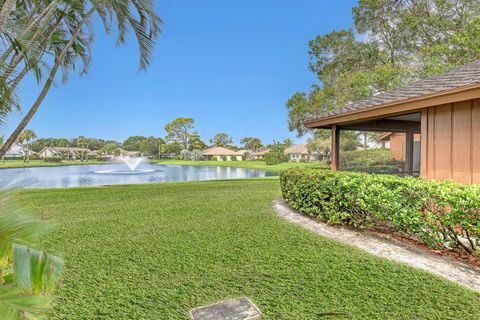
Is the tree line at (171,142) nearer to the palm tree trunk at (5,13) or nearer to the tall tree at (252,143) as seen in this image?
the tall tree at (252,143)

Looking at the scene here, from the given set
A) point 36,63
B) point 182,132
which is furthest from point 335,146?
point 182,132

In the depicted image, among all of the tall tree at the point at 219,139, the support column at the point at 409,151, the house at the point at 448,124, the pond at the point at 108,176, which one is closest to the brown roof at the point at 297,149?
the tall tree at the point at 219,139

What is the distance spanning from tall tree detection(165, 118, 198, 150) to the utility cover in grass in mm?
58799

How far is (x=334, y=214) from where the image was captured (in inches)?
207

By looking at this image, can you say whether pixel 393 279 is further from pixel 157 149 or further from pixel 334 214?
pixel 157 149

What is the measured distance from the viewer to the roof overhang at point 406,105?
4.25m

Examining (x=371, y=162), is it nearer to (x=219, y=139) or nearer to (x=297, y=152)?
(x=297, y=152)

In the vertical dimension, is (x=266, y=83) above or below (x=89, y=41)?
above

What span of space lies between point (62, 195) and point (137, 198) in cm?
299

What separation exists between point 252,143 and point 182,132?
90.8 feet

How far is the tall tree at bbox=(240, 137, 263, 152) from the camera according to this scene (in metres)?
81.4

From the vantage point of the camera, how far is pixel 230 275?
3246mm

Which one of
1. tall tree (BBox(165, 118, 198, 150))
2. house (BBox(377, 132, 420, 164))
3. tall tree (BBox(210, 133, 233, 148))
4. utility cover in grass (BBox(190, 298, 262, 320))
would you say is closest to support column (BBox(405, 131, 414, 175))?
house (BBox(377, 132, 420, 164))

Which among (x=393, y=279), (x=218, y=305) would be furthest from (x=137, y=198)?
(x=393, y=279)
